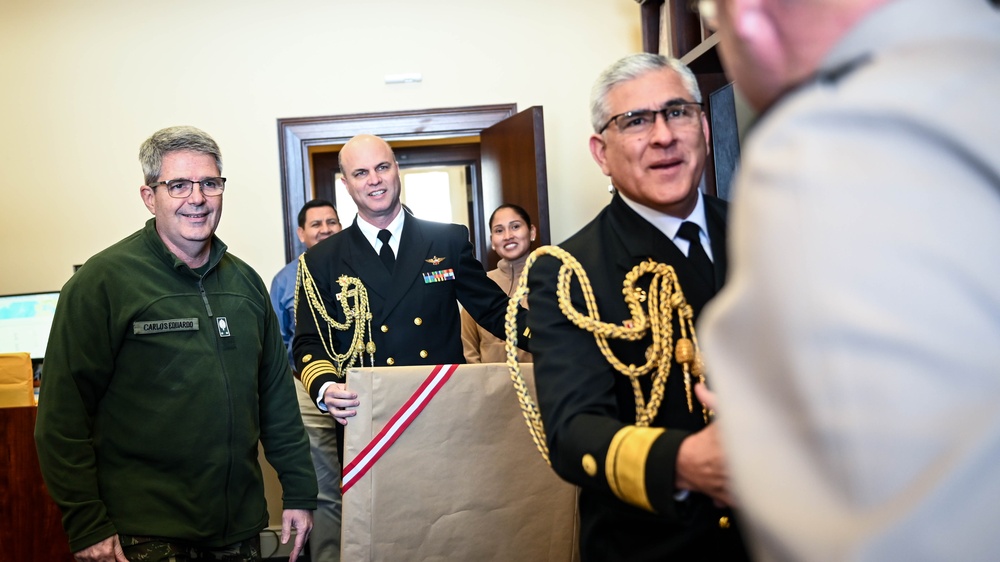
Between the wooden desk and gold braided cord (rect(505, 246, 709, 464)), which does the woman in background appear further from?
gold braided cord (rect(505, 246, 709, 464))

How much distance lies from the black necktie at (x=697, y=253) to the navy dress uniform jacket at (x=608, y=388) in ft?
0.04

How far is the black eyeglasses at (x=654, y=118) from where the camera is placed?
1493 millimetres

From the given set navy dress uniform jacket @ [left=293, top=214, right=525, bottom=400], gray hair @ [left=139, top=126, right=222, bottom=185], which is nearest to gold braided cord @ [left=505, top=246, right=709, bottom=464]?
gray hair @ [left=139, top=126, right=222, bottom=185]

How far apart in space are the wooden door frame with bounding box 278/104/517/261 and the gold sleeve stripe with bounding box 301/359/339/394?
A: 266cm

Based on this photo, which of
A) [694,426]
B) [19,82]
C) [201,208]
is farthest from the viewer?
[19,82]

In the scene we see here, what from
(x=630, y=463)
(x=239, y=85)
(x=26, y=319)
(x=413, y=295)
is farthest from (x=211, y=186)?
(x=239, y=85)

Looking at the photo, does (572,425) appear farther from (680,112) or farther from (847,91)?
(847,91)

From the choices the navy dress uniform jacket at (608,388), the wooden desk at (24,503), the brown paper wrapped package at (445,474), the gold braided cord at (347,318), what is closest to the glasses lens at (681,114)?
the navy dress uniform jacket at (608,388)

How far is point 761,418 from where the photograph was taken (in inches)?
23.4

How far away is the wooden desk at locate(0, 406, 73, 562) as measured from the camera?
10.7 feet

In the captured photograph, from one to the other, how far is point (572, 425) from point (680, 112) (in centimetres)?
58

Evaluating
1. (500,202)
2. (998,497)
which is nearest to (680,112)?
(998,497)

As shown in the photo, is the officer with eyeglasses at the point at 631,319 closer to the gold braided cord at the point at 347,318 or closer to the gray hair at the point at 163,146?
the gray hair at the point at 163,146

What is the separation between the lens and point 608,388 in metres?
1.32
